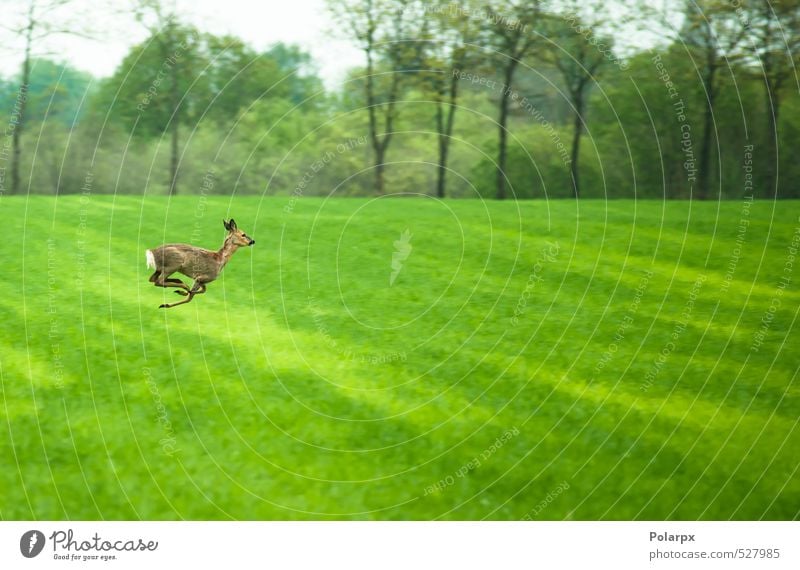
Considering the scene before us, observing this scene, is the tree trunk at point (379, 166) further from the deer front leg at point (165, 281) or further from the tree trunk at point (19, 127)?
the deer front leg at point (165, 281)

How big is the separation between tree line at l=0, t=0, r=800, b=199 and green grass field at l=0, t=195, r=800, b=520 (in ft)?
7.49

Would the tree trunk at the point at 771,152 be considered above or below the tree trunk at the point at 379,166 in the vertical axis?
above

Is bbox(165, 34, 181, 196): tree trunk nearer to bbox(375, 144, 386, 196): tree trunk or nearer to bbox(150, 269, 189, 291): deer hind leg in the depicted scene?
bbox(375, 144, 386, 196): tree trunk

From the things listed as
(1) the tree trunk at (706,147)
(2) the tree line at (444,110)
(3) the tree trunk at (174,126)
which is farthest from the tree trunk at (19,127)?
(1) the tree trunk at (706,147)

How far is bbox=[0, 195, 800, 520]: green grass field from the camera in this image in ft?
23.3

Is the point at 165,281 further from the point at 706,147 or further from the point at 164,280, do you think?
the point at 706,147

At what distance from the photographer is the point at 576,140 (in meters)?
15.6

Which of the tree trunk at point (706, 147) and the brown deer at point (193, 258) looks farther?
the tree trunk at point (706, 147)

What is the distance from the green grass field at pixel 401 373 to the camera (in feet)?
23.3

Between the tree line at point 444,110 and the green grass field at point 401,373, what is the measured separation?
2.28m

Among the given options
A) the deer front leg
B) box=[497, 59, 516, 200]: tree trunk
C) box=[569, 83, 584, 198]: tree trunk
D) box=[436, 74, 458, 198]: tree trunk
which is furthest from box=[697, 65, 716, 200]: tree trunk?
the deer front leg

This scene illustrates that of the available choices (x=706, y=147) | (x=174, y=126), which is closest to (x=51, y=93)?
(x=174, y=126)
